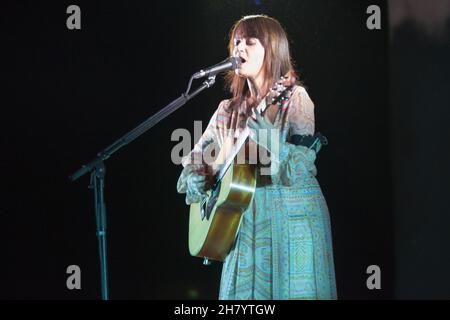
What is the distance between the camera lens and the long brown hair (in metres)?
2.94

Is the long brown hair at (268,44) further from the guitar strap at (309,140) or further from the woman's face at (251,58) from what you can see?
the guitar strap at (309,140)

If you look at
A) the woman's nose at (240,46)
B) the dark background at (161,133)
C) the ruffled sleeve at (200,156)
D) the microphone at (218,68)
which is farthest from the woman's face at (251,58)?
the dark background at (161,133)

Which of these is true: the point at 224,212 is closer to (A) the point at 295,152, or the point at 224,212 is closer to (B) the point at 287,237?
(B) the point at 287,237

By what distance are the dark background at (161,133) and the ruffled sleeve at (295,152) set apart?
1.76 feet

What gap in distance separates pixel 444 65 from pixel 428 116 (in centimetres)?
26

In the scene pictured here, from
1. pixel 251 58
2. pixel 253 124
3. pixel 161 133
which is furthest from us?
pixel 161 133

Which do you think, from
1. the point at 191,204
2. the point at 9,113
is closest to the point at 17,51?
the point at 9,113

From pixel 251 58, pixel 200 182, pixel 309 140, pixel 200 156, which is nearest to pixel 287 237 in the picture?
pixel 309 140

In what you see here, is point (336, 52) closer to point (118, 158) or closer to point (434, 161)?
point (434, 161)

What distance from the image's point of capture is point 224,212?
2.67 m

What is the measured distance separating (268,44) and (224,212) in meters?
0.84

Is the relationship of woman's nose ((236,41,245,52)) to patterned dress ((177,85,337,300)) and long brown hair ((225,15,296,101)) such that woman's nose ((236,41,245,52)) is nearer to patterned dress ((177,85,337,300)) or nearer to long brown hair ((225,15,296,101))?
long brown hair ((225,15,296,101))

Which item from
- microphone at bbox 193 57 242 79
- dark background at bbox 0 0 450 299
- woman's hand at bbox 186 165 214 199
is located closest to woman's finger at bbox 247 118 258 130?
microphone at bbox 193 57 242 79
